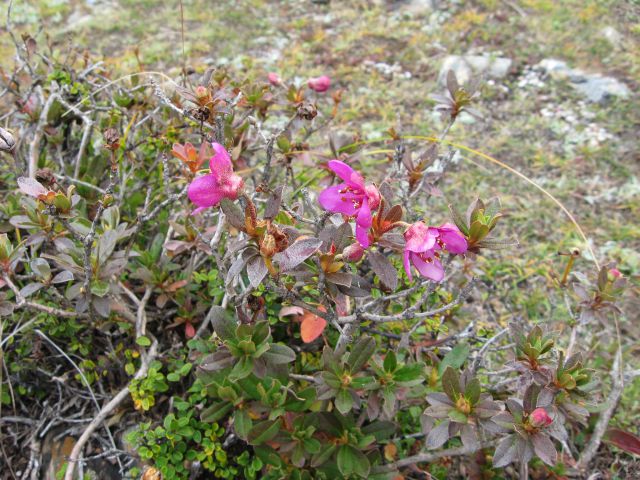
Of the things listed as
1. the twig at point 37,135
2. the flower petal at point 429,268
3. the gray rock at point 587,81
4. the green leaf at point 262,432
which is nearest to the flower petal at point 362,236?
the flower petal at point 429,268

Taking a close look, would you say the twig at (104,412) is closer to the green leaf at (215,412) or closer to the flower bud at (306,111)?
the green leaf at (215,412)

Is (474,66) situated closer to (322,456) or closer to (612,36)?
(612,36)

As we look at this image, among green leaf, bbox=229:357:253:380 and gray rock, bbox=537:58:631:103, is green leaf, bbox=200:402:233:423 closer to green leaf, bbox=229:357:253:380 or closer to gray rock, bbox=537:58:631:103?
green leaf, bbox=229:357:253:380

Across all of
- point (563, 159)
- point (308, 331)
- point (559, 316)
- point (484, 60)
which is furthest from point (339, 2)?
point (308, 331)

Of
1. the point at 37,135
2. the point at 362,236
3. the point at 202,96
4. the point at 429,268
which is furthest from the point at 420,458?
the point at 37,135

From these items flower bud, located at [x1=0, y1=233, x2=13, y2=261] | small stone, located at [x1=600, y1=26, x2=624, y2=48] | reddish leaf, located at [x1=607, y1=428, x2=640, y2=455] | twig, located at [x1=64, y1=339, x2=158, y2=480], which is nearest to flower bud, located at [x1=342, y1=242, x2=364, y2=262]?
twig, located at [x1=64, y1=339, x2=158, y2=480]

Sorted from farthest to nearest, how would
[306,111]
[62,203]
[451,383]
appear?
[306,111]
[451,383]
[62,203]
